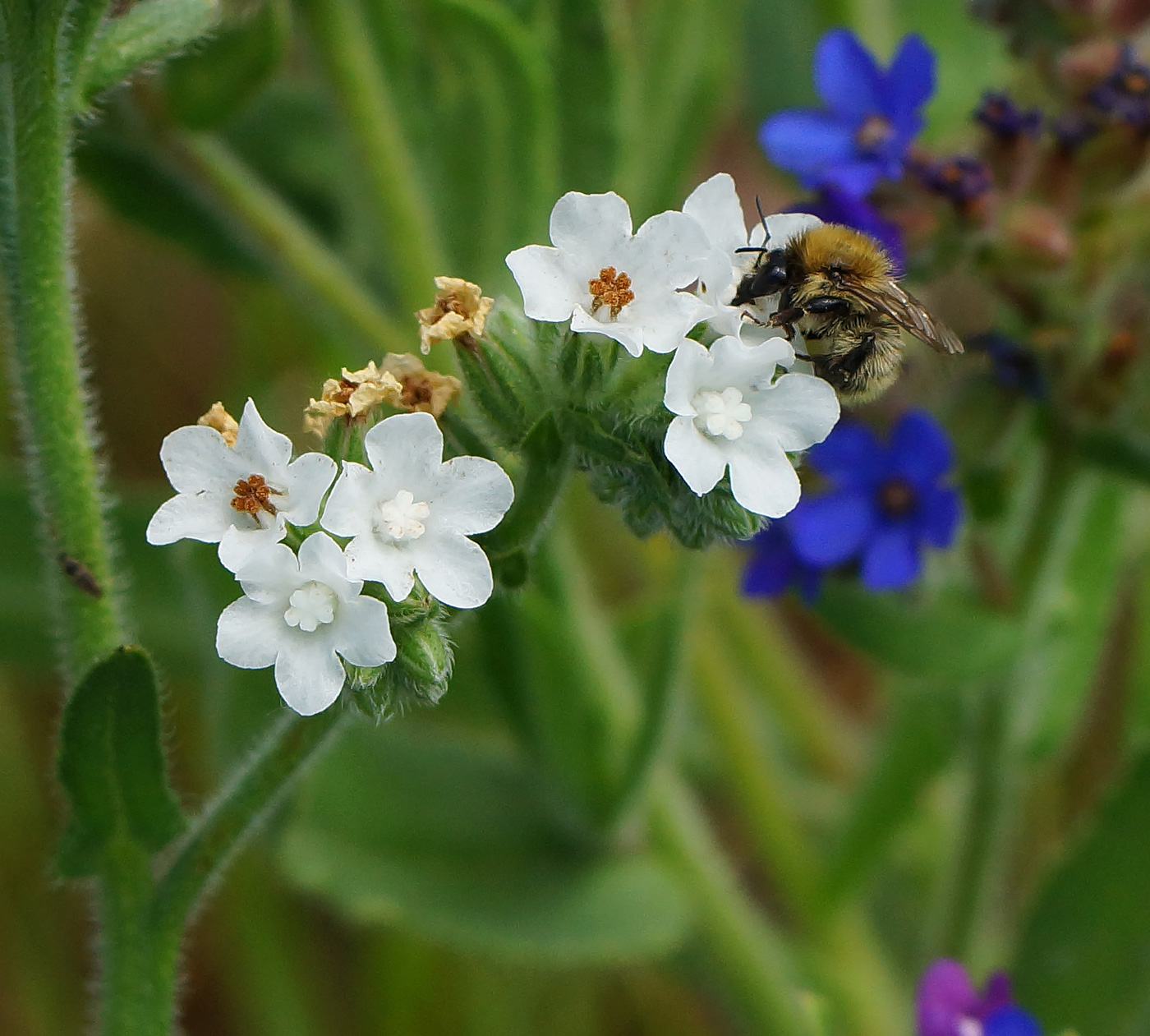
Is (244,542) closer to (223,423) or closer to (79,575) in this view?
(223,423)

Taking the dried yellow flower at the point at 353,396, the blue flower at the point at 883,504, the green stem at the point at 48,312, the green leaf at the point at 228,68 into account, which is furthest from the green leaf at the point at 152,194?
the dried yellow flower at the point at 353,396

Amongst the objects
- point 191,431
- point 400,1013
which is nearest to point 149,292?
point 400,1013

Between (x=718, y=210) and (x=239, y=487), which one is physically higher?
(x=718, y=210)

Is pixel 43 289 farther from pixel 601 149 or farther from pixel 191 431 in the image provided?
pixel 601 149

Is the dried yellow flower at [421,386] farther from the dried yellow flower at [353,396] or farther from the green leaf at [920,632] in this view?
the green leaf at [920,632]

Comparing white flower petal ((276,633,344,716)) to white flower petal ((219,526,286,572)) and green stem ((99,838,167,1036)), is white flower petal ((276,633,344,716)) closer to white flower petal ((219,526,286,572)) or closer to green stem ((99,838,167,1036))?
white flower petal ((219,526,286,572))

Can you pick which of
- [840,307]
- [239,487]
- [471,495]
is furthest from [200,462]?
[840,307]
